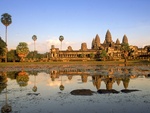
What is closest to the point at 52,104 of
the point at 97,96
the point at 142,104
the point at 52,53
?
the point at 97,96

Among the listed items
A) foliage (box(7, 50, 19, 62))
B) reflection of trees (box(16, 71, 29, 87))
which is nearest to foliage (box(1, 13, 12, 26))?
foliage (box(7, 50, 19, 62))

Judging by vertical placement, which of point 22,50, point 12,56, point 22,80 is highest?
point 22,50

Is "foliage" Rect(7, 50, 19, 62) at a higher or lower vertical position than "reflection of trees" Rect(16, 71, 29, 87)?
higher

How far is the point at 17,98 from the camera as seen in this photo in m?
20.3

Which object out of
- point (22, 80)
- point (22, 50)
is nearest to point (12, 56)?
point (22, 50)

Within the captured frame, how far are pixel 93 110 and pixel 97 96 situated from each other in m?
5.14

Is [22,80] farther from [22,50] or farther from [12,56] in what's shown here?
[22,50]

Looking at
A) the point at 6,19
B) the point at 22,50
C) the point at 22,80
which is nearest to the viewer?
the point at 22,80

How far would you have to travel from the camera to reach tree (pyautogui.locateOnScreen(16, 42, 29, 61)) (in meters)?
117

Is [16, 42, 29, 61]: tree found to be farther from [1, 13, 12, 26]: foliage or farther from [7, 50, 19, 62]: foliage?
[1, 13, 12, 26]: foliage

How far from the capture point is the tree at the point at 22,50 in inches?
4624

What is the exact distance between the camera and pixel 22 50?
11881 cm

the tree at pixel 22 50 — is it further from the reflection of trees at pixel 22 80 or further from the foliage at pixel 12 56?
the reflection of trees at pixel 22 80

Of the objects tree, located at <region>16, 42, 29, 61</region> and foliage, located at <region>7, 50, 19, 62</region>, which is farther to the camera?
tree, located at <region>16, 42, 29, 61</region>
